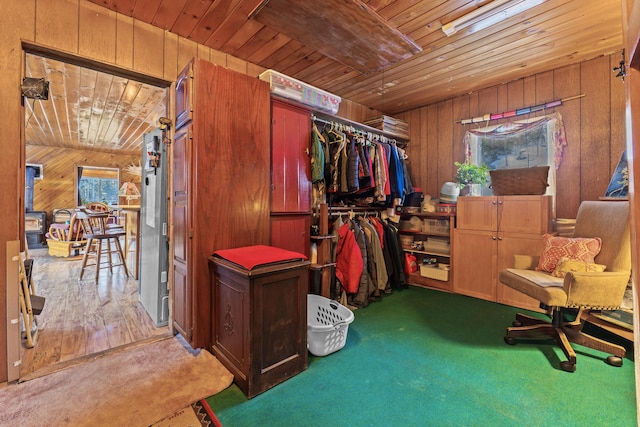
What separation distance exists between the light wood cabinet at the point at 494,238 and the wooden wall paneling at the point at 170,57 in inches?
125

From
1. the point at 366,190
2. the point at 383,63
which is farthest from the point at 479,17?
the point at 366,190

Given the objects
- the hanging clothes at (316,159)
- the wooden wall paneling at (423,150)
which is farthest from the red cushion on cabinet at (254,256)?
the wooden wall paneling at (423,150)

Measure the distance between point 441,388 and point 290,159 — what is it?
199 cm

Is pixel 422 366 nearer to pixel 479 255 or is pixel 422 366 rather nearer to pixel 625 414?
pixel 625 414

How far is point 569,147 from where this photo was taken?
9.58ft

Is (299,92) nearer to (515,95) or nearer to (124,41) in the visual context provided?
(124,41)

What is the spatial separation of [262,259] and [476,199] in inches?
105

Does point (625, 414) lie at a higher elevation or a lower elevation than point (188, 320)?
lower

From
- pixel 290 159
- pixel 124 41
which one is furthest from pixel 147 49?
pixel 290 159

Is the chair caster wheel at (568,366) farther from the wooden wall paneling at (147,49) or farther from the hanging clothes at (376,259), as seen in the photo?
the wooden wall paneling at (147,49)

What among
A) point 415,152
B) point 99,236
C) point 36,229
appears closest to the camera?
point 99,236

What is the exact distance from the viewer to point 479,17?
206cm

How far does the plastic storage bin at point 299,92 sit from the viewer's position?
91.2 inches

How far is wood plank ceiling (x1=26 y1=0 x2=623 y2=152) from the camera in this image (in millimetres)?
1956
